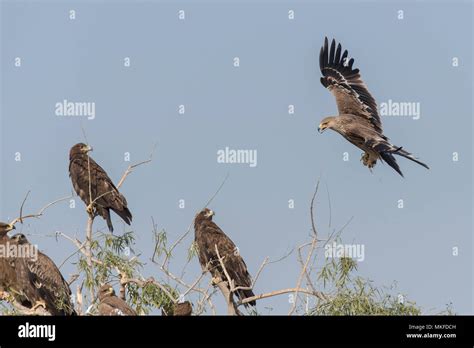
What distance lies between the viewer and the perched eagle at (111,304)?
40.5 feet

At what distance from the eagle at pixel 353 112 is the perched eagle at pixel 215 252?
218cm

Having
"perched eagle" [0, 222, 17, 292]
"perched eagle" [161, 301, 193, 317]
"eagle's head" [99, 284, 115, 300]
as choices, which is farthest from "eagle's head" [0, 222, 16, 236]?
"perched eagle" [161, 301, 193, 317]

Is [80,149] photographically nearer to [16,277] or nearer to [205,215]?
[205,215]

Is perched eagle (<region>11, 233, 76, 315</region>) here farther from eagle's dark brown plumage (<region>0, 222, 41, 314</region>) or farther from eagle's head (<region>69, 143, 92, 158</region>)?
eagle's head (<region>69, 143, 92, 158</region>)

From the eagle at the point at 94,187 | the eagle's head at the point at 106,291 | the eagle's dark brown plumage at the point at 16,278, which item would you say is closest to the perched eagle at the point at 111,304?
the eagle's head at the point at 106,291

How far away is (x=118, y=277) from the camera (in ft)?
43.4

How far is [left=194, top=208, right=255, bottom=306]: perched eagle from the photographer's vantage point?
14664mm

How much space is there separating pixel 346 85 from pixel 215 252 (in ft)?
12.3

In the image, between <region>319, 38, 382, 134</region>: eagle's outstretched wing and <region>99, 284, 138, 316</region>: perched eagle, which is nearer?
<region>99, 284, 138, 316</region>: perched eagle

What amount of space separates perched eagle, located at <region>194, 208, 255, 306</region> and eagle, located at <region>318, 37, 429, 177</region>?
218 centimetres

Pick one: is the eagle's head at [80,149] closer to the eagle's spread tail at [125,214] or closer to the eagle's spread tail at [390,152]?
the eagle's spread tail at [125,214]
